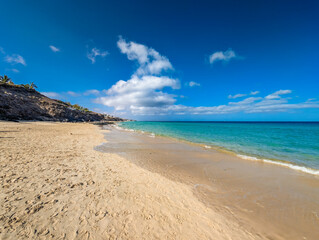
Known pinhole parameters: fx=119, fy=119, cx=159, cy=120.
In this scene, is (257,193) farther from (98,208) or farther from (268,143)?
(268,143)

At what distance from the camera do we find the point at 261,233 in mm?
3639

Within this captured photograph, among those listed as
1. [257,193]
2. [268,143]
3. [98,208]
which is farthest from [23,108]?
[268,143]

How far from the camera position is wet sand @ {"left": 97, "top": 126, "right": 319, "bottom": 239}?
3939 millimetres

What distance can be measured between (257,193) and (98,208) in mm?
6972

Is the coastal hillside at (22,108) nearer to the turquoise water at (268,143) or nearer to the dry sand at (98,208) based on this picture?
the turquoise water at (268,143)

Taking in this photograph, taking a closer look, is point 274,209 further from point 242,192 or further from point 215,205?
point 215,205

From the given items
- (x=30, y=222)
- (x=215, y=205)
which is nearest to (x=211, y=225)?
(x=215, y=205)

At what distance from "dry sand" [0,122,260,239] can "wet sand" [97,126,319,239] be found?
2.24 ft

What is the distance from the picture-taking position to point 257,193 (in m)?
5.68

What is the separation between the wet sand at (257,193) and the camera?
3939 millimetres

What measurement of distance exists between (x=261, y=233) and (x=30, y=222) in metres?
6.61

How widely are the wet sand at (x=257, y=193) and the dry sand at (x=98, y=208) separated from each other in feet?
2.24

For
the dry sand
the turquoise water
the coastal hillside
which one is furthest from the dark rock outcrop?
the dry sand

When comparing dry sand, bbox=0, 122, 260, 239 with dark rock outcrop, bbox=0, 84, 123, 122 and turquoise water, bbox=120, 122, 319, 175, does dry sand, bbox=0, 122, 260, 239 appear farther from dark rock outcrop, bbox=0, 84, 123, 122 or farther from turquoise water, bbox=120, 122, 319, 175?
dark rock outcrop, bbox=0, 84, 123, 122
